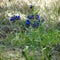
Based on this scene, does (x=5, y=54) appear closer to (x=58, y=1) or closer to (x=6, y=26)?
(x=6, y=26)

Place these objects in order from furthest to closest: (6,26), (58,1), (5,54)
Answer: (58,1) < (6,26) < (5,54)

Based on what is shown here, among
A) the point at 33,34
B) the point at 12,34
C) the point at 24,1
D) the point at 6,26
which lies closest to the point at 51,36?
the point at 33,34

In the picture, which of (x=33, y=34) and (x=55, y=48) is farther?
(x=55, y=48)

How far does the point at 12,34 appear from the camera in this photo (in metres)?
4.07

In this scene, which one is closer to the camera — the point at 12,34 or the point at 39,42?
the point at 39,42

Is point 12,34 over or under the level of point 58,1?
under

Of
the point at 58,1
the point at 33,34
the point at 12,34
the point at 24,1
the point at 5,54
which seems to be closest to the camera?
the point at 33,34

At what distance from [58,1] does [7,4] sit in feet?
3.51

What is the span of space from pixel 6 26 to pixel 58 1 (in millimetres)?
1069

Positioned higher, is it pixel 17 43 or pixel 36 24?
pixel 36 24

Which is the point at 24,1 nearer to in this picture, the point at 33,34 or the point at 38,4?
the point at 38,4

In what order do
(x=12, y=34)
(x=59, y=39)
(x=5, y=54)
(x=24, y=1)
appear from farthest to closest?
(x=24, y=1) < (x=12, y=34) < (x=59, y=39) < (x=5, y=54)

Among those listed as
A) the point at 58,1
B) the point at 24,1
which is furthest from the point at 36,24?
the point at 24,1

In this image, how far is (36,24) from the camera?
361cm
